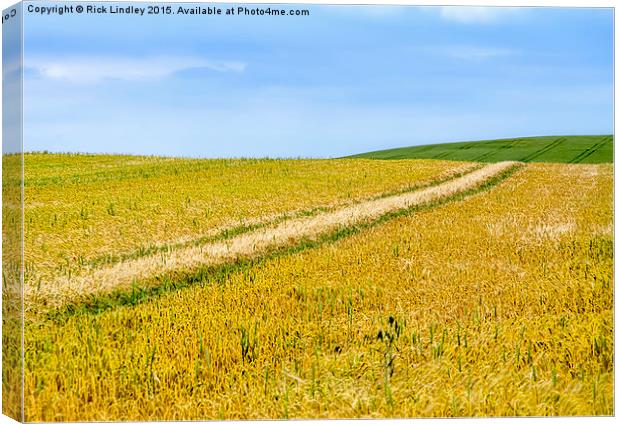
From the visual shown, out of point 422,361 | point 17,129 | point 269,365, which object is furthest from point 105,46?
point 422,361

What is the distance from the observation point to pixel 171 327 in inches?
197

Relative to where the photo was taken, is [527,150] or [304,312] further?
[527,150]

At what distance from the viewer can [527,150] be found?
8.23 m

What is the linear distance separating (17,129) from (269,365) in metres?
2.41

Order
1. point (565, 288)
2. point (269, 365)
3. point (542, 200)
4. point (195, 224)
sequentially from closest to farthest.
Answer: point (269, 365) → point (565, 288) → point (195, 224) → point (542, 200)

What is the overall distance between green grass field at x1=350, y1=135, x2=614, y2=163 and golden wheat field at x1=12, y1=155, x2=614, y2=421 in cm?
35

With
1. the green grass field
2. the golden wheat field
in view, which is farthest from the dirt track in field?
the green grass field

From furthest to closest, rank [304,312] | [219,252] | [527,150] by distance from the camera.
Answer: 1. [527,150]
2. [219,252]
3. [304,312]

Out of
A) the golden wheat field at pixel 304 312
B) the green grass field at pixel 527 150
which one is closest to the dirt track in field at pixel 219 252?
the golden wheat field at pixel 304 312

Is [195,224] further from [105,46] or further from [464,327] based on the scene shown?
[464,327]

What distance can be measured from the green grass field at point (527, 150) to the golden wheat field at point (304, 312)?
35 centimetres

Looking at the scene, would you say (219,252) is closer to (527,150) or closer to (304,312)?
(304,312)

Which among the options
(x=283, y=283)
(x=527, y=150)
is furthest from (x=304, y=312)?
(x=527, y=150)

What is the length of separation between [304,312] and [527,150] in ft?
13.7
